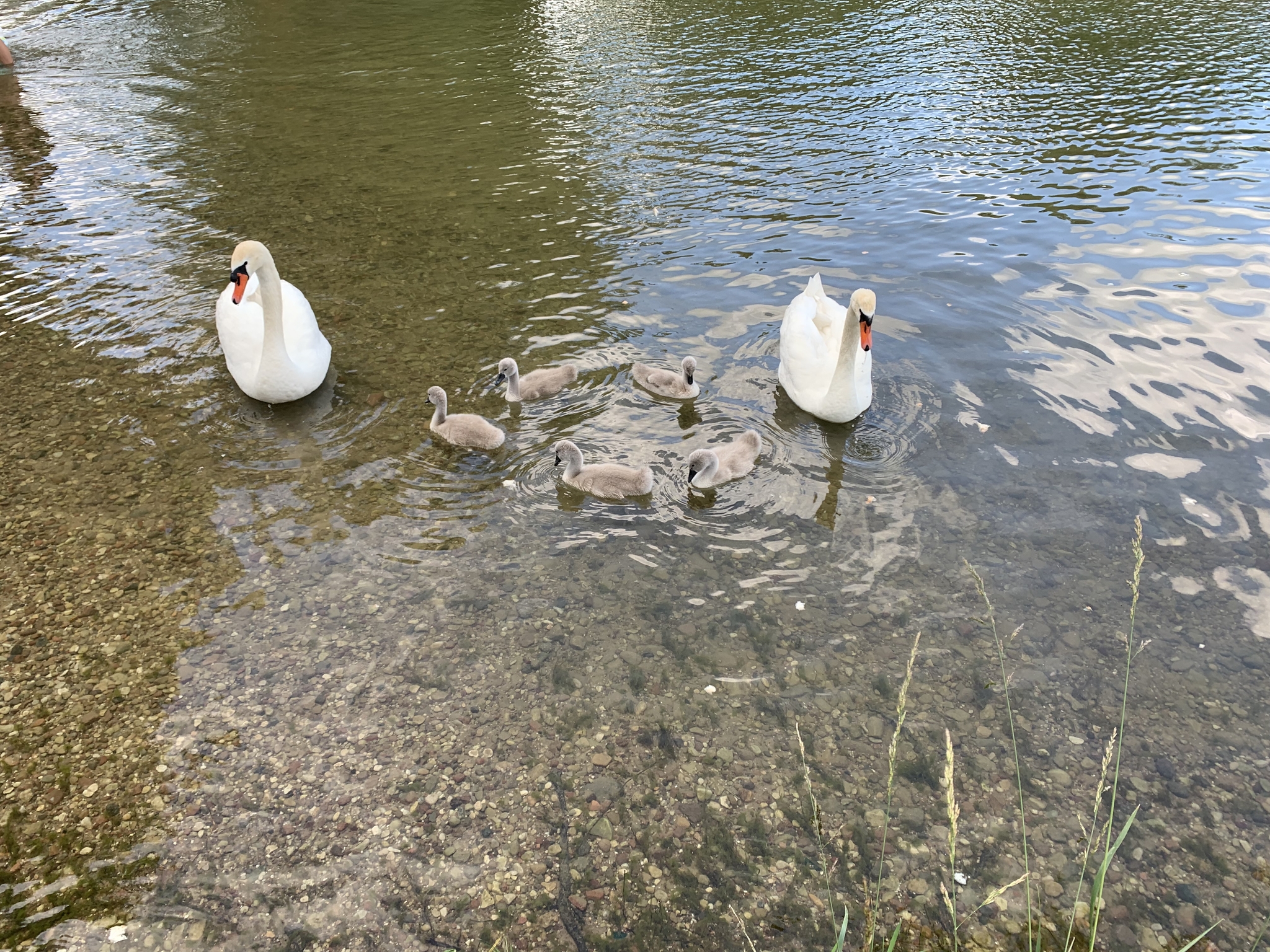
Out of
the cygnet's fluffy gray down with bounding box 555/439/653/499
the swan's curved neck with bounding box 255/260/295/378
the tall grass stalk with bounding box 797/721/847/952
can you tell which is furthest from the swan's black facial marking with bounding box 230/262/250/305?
the tall grass stalk with bounding box 797/721/847/952

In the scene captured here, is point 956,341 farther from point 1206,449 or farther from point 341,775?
point 341,775

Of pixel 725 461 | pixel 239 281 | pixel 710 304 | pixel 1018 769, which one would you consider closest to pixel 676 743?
pixel 1018 769

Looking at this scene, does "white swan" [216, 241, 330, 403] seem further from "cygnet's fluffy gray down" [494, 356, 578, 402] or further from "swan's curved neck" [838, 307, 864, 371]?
"swan's curved neck" [838, 307, 864, 371]

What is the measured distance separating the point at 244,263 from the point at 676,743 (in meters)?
5.13

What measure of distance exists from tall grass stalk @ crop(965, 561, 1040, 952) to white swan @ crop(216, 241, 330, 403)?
546 centimetres

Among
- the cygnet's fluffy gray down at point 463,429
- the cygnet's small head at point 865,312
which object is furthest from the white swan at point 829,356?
the cygnet's fluffy gray down at point 463,429

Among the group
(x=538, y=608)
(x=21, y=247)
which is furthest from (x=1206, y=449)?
(x=21, y=247)

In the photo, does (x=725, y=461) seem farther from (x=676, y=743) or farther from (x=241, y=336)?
(x=241, y=336)

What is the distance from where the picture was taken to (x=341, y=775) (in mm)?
4473

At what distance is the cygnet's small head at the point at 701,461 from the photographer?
20.9 ft

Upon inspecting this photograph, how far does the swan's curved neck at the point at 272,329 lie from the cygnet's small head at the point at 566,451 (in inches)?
94.7

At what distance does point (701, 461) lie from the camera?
636 centimetres

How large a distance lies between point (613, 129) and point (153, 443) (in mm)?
10328

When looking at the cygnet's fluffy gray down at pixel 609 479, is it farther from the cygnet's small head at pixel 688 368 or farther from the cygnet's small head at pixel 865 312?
the cygnet's small head at pixel 865 312
